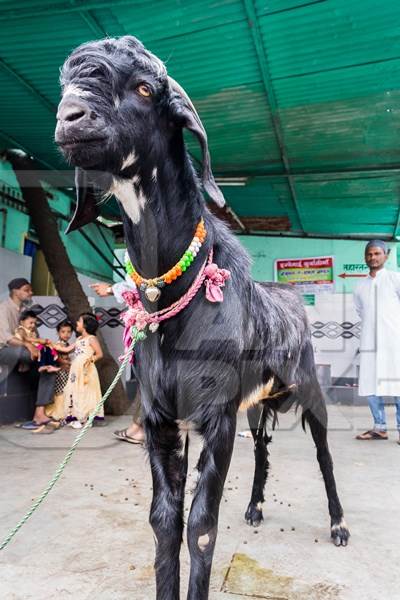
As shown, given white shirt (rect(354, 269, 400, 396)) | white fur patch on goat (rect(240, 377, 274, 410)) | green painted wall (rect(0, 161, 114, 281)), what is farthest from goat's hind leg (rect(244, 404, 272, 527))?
green painted wall (rect(0, 161, 114, 281))

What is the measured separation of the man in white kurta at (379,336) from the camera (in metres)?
5.88

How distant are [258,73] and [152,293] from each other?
4.01 meters

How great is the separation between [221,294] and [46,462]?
10.5ft

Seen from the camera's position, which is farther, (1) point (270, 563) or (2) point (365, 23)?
(2) point (365, 23)

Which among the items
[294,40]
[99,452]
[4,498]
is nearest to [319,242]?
[294,40]

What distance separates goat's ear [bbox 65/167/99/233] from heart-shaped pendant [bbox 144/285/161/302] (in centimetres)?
42

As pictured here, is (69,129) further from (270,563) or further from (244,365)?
(270,563)

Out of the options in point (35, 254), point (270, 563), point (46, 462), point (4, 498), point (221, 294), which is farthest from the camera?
point (35, 254)

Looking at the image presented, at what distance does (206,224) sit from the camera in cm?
203

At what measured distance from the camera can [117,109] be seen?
60.8 inches

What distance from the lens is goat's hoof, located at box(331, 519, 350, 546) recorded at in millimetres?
2684

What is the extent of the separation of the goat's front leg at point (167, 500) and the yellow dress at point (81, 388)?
14.4 feet

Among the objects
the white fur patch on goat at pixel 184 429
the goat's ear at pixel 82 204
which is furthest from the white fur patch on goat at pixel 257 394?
the goat's ear at pixel 82 204

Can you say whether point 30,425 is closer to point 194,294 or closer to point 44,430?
point 44,430
